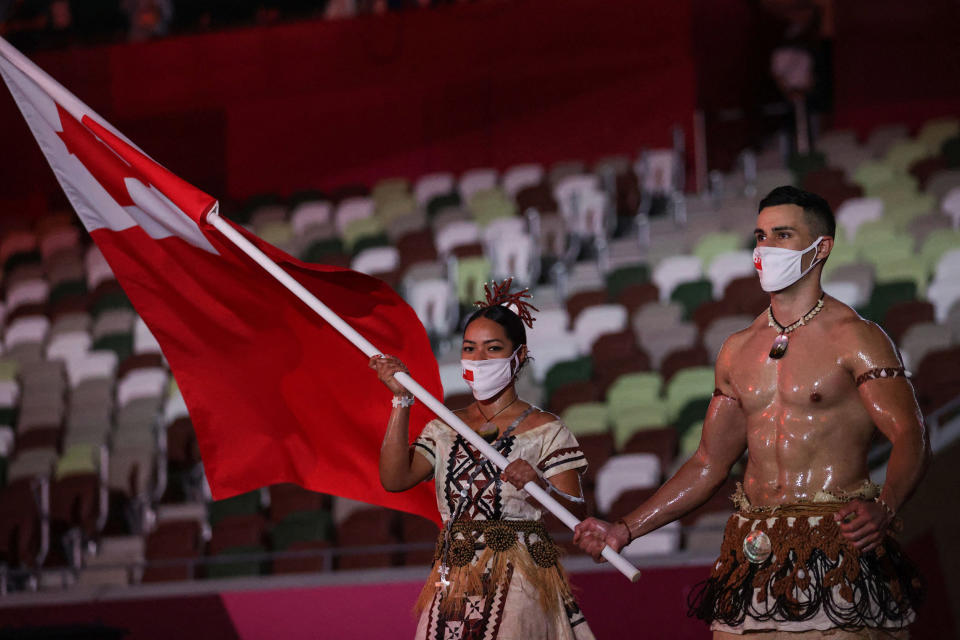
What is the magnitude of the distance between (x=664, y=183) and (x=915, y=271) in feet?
13.1

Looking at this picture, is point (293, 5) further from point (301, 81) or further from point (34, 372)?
point (34, 372)

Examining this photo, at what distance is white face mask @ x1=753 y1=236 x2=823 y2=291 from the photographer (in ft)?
12.8

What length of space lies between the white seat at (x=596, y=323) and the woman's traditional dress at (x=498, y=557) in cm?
626

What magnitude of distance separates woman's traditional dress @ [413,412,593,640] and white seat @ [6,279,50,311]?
10.3 metres

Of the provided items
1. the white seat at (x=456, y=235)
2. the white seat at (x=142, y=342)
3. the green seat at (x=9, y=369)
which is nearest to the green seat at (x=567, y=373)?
the white seat at (x=456, y=235)

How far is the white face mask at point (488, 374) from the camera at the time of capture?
4.42 meters

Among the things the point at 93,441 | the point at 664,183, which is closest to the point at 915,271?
the point at 664,183

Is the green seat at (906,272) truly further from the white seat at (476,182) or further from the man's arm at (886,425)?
the man's arm at (886,425)

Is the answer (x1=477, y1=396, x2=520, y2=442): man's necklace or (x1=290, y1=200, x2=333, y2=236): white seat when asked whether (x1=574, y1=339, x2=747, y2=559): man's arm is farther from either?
(x1=290, y1=200, x2=333, y2=236): white seat

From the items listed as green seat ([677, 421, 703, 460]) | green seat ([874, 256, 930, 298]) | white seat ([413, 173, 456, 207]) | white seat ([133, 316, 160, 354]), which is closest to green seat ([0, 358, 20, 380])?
white seat ([133, 316, 160, 354])

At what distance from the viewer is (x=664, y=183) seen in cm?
1355

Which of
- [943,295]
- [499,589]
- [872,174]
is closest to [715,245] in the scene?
[872,174]

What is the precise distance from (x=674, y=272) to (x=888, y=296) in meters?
2.09

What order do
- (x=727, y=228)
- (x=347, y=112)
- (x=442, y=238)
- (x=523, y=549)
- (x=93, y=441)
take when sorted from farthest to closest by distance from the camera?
(x=347, y=112) < (x=442, y=238) < (x=727, y=228) < (x=93, y=441) < (x=523, y=549)
